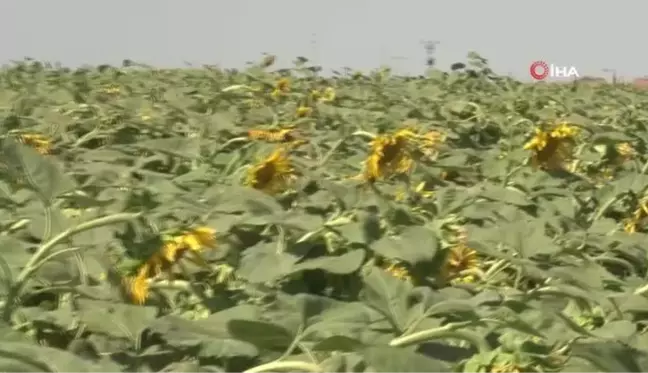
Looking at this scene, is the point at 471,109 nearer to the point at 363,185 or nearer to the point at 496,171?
the point at 496,171

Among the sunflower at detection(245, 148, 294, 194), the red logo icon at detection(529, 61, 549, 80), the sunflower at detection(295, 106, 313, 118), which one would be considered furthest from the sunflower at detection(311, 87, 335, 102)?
the red logo icon at detection(529, 61, 549, 80)

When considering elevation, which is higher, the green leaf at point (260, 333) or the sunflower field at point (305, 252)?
the green leaf at point (260, 333)

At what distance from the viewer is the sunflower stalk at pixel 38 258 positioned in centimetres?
99

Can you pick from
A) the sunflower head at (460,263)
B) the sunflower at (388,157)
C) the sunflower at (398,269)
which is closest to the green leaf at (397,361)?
the sunflower at (398,269)

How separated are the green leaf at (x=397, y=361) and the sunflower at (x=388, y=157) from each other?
1093mm

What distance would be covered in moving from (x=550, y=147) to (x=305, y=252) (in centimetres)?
97

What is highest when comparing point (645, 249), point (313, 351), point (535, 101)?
point (313, 351)

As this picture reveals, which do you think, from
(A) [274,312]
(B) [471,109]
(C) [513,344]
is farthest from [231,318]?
(B) [471,109]

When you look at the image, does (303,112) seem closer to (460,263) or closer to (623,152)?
(623,152)

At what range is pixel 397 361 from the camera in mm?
817

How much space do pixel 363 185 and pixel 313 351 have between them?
92 centimetres

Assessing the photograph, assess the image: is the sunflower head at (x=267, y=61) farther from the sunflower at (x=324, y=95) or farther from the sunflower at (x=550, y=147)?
the sunflower at (x=550, y=147)

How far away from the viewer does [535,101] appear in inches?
159

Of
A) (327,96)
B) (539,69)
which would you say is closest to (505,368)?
(327,96)
